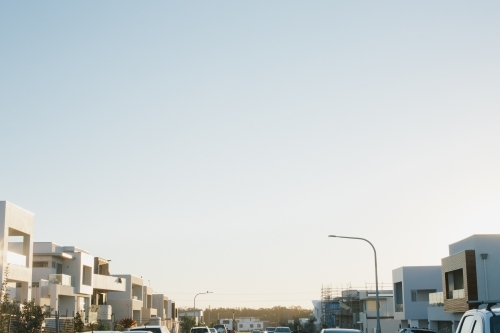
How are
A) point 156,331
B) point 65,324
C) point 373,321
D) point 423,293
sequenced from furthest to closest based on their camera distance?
point 373,321 → point 423,293 → point 65,324 → point 156,331

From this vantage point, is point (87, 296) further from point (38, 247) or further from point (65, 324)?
point (65, 324)

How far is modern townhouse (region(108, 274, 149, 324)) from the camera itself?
77.8 metres

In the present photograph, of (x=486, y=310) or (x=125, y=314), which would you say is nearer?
(x=486, y=310)

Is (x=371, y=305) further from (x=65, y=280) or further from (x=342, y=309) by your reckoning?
(x=65, y=280)

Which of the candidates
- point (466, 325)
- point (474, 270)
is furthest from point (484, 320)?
point (474, 270)

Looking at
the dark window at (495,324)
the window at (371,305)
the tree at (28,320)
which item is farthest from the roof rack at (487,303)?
the window at (371,305)

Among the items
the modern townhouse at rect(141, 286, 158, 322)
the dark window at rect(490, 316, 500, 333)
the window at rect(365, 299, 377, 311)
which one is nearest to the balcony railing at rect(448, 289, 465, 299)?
the dark window at rect(490, 316, 500, 333)

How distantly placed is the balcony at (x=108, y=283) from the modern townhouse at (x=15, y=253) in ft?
74.3

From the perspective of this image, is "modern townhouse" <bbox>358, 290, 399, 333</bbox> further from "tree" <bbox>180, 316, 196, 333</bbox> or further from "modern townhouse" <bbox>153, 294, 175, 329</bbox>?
"modern townhouse" <bbox>153, 294, 175, 329</bbox>

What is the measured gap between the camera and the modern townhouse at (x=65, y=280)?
5250 centimetres

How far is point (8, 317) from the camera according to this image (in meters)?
25.0

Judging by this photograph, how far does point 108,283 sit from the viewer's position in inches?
2805

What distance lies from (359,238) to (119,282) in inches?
1560

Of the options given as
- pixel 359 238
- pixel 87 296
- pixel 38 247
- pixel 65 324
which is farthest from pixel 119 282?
pixel 359 238
